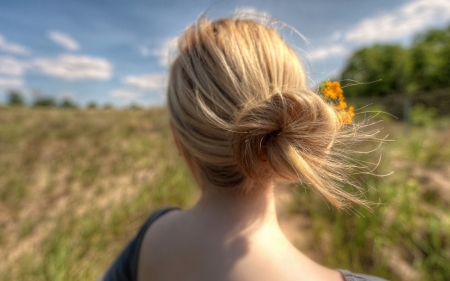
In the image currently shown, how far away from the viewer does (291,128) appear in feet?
2.11

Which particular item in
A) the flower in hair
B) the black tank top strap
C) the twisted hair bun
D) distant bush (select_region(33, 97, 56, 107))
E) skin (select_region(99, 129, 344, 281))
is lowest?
Result: distant bush (select_region(33, 97, 56, 107))

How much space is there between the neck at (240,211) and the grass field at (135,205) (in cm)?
34

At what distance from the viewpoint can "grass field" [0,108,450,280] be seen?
2352 mm

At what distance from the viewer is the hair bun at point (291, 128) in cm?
63

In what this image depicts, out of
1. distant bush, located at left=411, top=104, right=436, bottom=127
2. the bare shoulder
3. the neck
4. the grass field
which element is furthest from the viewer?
distant bush, located at left=411, top=104, right=436, bottom=127

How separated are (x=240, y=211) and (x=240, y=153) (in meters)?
0.26

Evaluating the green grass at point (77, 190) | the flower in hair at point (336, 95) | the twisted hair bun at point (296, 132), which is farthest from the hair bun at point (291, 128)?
the green grass at point (77, 190)

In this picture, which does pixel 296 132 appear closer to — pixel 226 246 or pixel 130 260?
pixel 226 246

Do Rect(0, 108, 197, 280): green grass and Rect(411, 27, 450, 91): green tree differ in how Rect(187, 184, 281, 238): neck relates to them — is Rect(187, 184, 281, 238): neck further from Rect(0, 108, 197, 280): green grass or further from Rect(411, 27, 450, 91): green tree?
Rect(411, 27, 450, 91): green tree

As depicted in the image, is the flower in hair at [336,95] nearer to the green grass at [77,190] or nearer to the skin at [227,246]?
the skin at [227,246]

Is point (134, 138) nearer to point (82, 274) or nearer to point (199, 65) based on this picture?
point (82, 274)

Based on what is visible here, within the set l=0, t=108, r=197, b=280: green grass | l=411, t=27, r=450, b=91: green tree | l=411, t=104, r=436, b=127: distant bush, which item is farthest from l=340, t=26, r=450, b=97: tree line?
l=0, t=108, r=197, b=280: green grass

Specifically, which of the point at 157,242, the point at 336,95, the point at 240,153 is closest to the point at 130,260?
the point at 157,242

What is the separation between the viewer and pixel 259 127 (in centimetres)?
65
